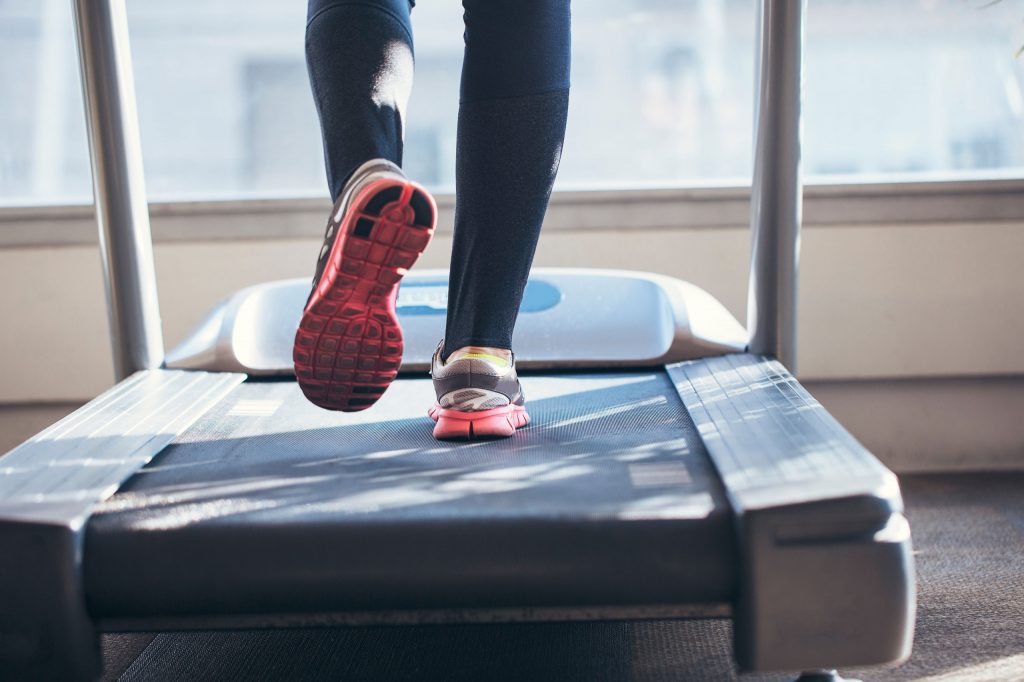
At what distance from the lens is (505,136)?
104 centimetres

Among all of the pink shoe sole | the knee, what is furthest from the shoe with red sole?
the knee

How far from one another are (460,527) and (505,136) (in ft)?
1.41

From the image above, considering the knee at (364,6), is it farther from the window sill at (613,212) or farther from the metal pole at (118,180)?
the window sill at (613,212)

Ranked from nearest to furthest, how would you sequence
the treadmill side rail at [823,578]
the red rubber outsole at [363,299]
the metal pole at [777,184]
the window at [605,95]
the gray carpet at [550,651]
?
1. the treadmill side rail at [823,578]
2. the red rubber outsole at [363,299]
3. the gray carpet at [550,651]
4. the metal pole at [777,184]
5. the window at [605,95]

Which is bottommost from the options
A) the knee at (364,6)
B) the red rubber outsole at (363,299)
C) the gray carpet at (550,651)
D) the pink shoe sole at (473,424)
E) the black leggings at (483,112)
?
the gray carpet at (550,651)

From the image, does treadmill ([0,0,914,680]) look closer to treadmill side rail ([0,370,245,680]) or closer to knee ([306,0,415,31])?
treadmill side rail ([0,370,245,680])

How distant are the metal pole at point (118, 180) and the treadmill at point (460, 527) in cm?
28

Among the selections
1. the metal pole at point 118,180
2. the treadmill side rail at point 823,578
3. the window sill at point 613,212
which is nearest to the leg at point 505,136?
the treadmill side rail at point 823,578

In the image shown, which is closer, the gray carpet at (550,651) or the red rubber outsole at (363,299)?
the red rubber outsole at (363,299)

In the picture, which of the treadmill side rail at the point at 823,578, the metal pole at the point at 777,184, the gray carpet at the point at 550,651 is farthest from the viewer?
the metal pole at the point at 777,184

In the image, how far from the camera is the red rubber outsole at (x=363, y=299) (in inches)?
36.8

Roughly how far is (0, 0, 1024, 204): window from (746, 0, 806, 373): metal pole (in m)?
0.59

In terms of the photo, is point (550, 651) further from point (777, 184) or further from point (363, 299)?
point (777, 184)

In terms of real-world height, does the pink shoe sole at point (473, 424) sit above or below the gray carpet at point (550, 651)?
above
